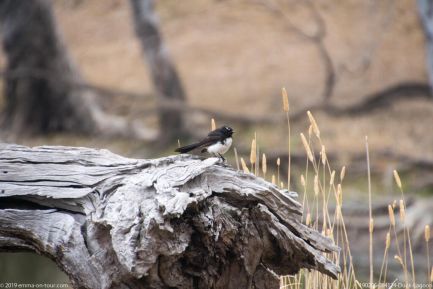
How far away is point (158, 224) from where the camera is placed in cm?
353

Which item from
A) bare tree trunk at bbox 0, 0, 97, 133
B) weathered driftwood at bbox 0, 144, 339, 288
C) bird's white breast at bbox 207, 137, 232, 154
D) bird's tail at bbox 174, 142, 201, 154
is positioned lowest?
weathered driftwood at bbox 0, 144, 339, 288

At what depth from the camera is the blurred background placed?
11094 millimetres

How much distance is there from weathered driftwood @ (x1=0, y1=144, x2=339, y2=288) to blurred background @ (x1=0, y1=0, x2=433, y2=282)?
549 cm

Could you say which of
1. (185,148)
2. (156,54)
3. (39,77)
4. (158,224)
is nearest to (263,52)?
(156,54)

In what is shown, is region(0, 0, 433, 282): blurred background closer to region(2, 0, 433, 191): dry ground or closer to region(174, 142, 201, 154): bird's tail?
region(2, 0, 433, 191): dry ground

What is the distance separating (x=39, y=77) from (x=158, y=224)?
8827 millimetres

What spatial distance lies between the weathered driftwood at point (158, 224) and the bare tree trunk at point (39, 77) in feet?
26.3

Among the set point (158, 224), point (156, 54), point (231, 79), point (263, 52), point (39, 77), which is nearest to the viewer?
point (158, 224)

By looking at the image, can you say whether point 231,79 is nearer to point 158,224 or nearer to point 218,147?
point 218,147

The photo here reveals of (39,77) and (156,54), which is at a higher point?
(156,54)

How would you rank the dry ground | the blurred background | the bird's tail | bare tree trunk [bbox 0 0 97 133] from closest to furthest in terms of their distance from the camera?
1. the bird's tail
2. the blurred background
3. bare tree trunk [bbox 0 0 97 133]
4. the dry ground

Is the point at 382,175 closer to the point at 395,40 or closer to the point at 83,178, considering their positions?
the point at 395,40

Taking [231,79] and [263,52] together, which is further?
[263,52]

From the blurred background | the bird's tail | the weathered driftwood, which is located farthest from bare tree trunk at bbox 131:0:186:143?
the weathered driftwood
